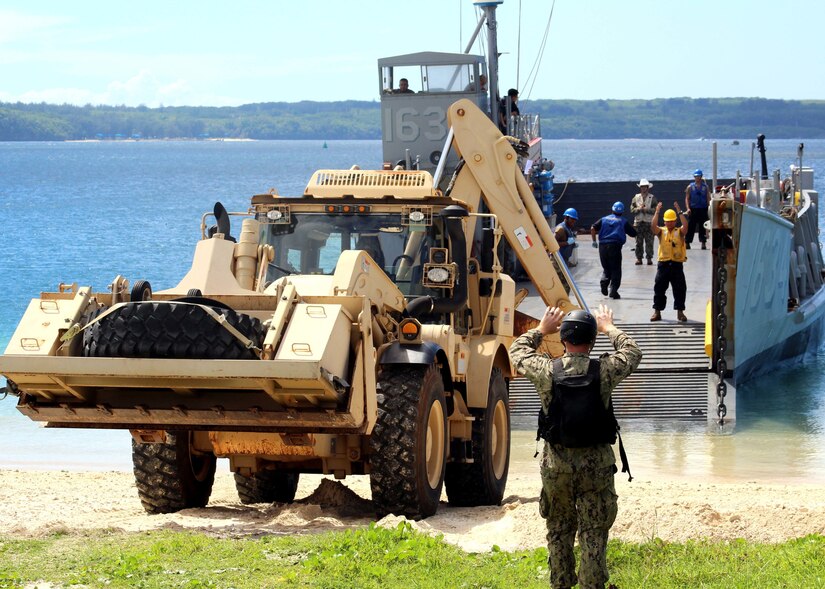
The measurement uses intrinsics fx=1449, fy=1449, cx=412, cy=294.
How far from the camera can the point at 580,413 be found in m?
7.25

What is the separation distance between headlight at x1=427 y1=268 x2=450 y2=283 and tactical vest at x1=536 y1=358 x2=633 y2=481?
3.84 meters

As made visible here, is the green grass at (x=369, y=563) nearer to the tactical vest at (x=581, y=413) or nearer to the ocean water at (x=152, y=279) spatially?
the tactical vest at (x=581, y=413)

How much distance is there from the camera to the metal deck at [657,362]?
1767cm

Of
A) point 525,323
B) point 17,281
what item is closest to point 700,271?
point 525,323

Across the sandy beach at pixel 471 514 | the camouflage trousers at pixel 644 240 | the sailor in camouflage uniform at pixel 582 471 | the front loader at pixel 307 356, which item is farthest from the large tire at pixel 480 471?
the camouflage trousers at pixel 644 240

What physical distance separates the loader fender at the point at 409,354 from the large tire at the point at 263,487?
8.08 feet

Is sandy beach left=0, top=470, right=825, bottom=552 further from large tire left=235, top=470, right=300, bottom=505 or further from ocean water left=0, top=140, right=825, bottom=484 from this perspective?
ocean water left=0, top=140, right=825, bottom=484

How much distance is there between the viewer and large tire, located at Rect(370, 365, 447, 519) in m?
9.95

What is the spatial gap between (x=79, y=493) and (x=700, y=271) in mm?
14128

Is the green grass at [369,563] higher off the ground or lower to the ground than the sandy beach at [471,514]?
higher

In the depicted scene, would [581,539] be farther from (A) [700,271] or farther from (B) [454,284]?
(A) [700,271]

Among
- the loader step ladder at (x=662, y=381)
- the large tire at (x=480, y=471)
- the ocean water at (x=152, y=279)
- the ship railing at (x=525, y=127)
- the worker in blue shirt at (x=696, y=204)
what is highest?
the ship railing at (x=525, y=127)

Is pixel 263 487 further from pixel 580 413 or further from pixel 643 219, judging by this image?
pixel 643 219

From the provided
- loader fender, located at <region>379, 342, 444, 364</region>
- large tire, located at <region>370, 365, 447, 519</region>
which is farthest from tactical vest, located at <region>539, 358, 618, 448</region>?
loader fender, located at <region>379, 342, 444, 364</region>
